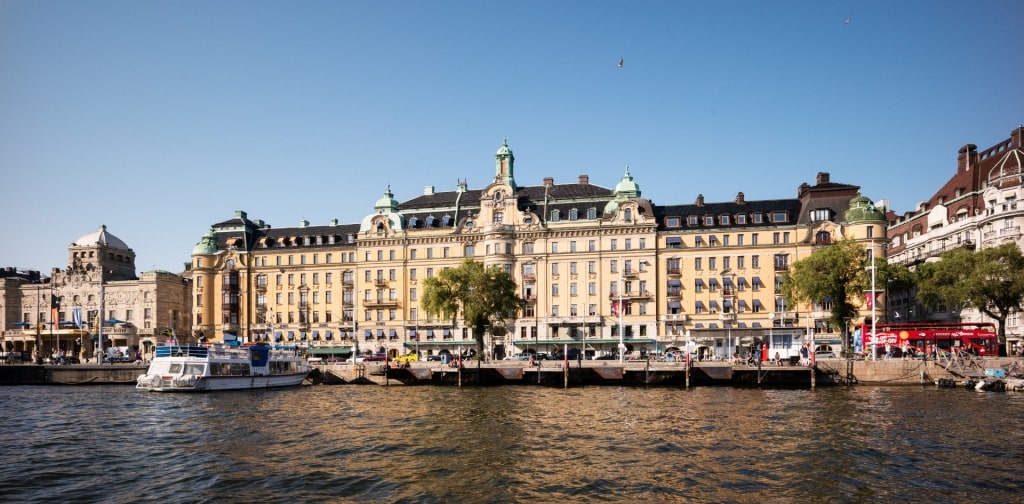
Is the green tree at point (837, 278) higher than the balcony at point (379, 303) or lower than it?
higher

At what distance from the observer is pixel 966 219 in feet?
328

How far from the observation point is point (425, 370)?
87.1m

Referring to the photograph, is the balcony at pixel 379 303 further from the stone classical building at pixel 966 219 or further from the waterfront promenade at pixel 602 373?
the stone classical building at pixel 966 219

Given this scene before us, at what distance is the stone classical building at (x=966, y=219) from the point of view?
301ft

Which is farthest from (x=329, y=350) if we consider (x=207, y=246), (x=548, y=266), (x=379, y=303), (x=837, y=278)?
(x=837, y=278)

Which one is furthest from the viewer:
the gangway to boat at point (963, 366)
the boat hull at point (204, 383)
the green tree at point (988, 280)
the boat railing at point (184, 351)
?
the boat railing at point (184, 351)

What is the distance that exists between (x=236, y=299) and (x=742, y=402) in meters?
105

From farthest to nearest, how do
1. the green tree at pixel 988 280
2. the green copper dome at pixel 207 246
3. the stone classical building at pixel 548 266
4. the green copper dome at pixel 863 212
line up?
the green copper dome at pixel 207 246, the stone classical building at pixel 548 266, the green copper dome at pixel 863 212, the green tree at pixel 988 280

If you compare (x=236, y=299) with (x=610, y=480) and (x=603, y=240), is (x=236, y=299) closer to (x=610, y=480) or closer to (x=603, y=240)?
(x=603, y=240)

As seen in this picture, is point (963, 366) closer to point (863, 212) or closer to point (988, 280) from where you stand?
point (988, 280)

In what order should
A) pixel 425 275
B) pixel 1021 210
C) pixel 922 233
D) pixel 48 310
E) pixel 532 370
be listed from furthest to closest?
pixel 48 310 → pixel 425 275 → pixel 922 233 → pixel 1021 210 → pixel 532 370

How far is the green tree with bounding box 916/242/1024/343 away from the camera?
79.2 meters

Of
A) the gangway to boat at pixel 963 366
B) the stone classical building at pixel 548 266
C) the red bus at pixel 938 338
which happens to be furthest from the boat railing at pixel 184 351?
the gangway to boat at pixel 963 366

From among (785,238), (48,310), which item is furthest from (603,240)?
(48,310)
